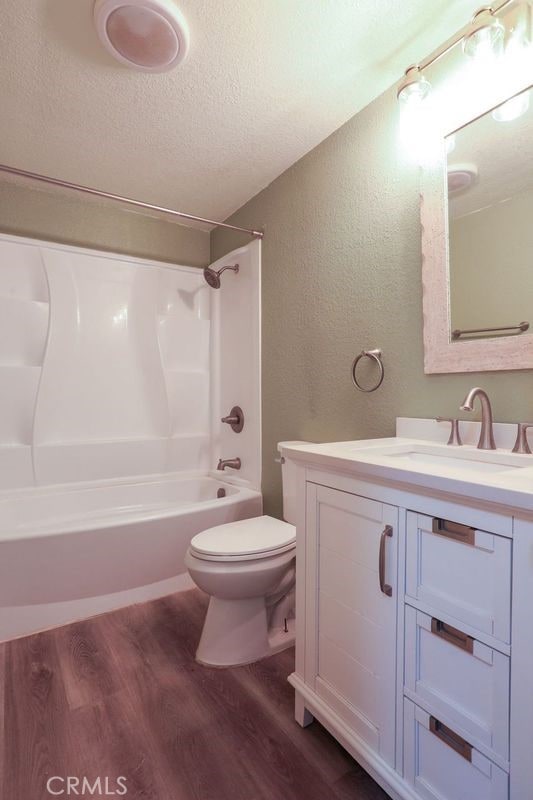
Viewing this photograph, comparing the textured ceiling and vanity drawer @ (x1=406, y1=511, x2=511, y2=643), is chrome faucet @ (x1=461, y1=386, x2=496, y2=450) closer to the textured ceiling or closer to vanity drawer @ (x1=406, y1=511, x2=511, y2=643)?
vanity drawer @ (x1=406, y1=511, x2=511, y2=643)

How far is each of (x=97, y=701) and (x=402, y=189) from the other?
2.16m

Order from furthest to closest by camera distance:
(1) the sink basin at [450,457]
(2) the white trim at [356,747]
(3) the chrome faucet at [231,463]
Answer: (3) the chrome faucet at [231,463] < (1) the sink basin at [450,457] < (2) the white trim at [356,747]

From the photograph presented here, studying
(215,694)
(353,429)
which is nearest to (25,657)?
(215,694)

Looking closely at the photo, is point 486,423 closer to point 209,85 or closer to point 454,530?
point 454,530

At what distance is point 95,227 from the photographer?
2.54 m

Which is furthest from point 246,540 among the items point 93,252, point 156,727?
point 93,252

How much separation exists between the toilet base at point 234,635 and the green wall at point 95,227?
220 centimetres

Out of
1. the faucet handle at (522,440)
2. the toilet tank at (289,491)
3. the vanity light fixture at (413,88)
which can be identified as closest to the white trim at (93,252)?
the toilet tank at (289,491)

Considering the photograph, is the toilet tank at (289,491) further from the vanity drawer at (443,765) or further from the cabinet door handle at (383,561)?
the vanity drawer at (443,765)

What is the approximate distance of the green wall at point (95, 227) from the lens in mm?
2314

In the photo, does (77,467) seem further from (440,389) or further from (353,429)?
(440,389)

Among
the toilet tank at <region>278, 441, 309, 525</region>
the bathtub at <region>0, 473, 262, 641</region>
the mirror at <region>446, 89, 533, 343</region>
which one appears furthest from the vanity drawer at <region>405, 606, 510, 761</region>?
the bathtub at <region>0, 473, 262, 641</region>

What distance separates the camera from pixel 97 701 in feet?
4.64

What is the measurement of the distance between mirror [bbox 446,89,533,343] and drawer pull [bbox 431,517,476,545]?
679 mm
